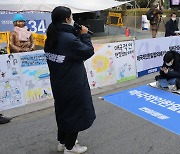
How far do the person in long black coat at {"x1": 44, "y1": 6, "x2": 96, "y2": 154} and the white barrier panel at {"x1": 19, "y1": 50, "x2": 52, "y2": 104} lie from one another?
89.9 inches

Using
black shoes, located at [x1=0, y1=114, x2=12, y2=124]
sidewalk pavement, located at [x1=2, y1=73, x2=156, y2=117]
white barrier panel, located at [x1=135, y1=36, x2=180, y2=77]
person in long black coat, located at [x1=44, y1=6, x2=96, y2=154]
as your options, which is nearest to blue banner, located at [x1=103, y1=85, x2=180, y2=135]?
sidewalk pavement, located at [x1=2, y1=73, x2=156, y2=117]

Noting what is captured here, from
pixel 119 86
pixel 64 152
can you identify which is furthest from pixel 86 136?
pixel 119 86

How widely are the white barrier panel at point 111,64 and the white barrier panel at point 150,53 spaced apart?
0.23 metres

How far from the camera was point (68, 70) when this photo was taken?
2951 mm

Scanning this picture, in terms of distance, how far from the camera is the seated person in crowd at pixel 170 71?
5.93m

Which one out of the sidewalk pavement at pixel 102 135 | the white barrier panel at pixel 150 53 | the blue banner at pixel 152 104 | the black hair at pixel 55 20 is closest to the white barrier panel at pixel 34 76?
the sidewalk pavement at pixel 102 135

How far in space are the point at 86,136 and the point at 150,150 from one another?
0.93m

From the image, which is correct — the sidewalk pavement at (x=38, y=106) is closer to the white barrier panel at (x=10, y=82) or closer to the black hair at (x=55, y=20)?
the white barrier panel at (x=10, y=82)

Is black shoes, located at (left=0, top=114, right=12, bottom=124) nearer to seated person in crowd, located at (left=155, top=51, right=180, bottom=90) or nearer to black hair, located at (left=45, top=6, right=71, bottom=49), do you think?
black hair, located at (left=45, top=6, right=71, bottom=49)

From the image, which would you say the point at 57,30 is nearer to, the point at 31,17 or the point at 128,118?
the point at 128,118

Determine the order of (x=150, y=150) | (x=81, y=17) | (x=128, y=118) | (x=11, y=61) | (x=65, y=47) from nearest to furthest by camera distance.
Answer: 1. (x=65, y=47)
2. (x=150, y=150)
3. (x=128, y=118)
4. (x=11, y=61)
5. (x=81, y=17)

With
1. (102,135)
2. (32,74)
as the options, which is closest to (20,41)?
(32,74)

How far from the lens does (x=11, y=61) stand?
5098 millimetres

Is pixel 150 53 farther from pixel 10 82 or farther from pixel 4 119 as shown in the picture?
pixel 4 119
